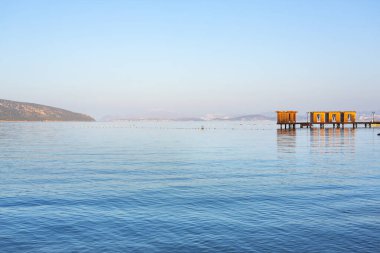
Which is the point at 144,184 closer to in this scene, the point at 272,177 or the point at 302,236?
the point at 272,177

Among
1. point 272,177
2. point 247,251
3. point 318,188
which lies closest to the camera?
point 247,251

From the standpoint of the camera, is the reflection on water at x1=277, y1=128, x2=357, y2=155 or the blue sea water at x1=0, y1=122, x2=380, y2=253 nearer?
the blue sea water at x1=0, y1=122, x2=380, y2=253

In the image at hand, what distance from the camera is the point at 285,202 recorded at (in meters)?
21.9

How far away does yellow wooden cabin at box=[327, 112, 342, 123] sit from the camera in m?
152

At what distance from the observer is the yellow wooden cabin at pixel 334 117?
497 ft

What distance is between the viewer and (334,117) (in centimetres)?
15338

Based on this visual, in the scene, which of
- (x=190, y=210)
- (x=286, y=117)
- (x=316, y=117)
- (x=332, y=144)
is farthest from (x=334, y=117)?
(x=190, y=210)

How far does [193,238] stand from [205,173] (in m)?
18.9

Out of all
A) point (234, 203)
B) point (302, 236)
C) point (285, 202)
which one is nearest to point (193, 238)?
point (302, 236)

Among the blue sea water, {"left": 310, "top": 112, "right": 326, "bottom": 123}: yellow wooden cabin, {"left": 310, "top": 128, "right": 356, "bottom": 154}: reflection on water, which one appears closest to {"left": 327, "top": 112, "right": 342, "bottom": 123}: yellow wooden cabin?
{"left": 310, "top": 112, "right": 326, "bottom": 123}: yellow wooden cabin

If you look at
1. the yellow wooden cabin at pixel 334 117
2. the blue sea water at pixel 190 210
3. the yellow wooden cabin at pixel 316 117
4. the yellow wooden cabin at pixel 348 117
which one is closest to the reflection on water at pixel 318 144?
the blue sea water at pixel 190 210

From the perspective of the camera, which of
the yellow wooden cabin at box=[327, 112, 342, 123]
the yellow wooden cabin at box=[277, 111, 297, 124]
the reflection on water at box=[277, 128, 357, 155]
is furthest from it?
the yellow wooden cabin at box=[277, 111, 297, 124]

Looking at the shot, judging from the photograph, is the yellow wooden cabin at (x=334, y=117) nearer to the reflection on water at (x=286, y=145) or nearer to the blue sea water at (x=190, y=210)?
the reflection on water at (x=286, y=145)

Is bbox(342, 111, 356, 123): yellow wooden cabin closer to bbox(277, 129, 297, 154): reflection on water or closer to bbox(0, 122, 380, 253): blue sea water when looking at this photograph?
bbox(277, 129, 297, 154): reflection on water
